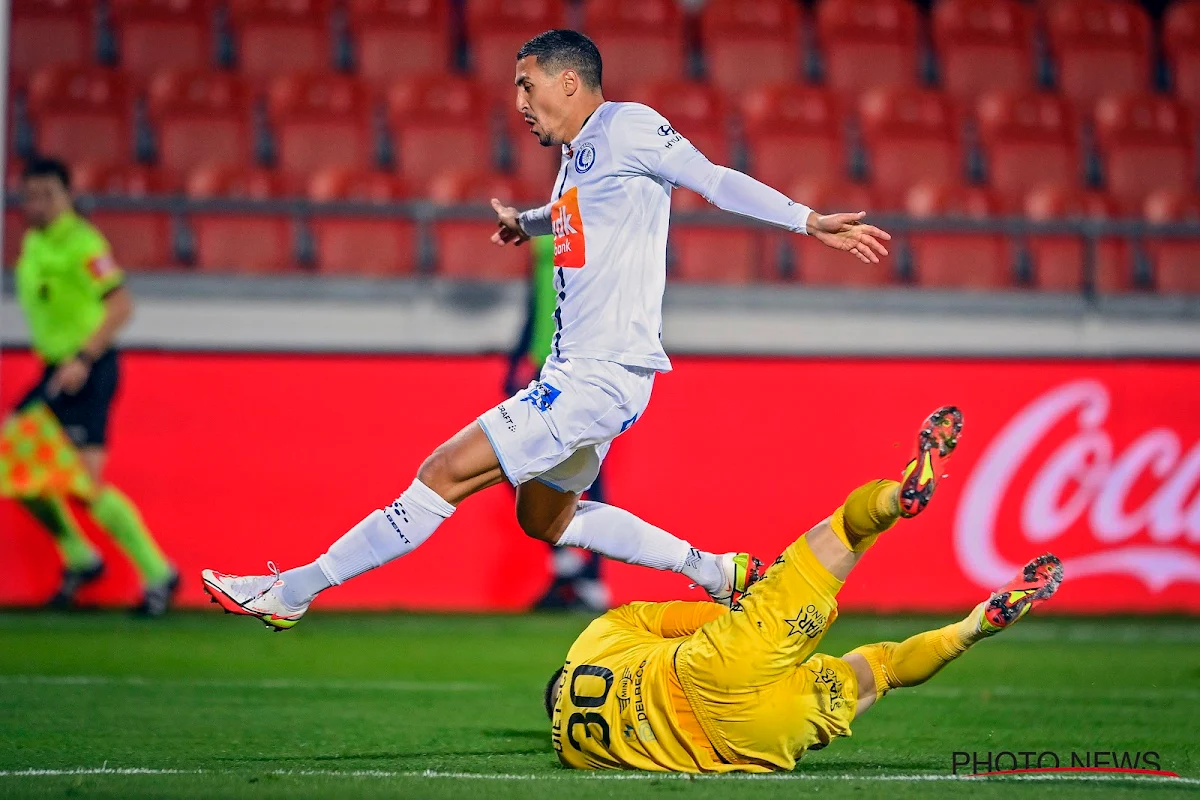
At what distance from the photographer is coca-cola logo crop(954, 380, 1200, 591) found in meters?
9.34

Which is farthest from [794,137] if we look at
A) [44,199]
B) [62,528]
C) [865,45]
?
[62,528]

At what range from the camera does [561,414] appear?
5027mm

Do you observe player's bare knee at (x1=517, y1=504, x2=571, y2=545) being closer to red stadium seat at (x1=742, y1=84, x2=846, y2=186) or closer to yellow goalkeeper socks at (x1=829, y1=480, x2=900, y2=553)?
yellow goalkeeper socks at (x1=829, y1=480, x2=900, y2=553)

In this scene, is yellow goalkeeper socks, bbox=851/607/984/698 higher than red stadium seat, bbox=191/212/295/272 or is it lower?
lower

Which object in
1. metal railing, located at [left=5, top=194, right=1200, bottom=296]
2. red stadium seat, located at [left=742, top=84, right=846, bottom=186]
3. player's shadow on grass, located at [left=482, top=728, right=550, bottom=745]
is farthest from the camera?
red stadium seat, located at [left=742, top=84, right=846, bottom=186]

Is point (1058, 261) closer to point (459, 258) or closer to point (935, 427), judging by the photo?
point (459, 258)

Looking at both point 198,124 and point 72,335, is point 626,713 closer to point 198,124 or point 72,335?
point 72,335

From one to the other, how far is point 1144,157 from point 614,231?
8.63 metres

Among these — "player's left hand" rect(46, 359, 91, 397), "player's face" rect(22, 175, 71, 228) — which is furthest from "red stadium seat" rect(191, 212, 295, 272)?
"player's left hand" rect(46, 359, 91, 397)

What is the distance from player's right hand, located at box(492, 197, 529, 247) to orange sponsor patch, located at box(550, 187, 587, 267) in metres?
0.51

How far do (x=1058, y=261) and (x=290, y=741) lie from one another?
7476 millimetres

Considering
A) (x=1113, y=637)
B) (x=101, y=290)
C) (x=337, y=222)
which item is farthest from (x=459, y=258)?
(x=1113, y=637)

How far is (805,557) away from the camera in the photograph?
14.7 feet

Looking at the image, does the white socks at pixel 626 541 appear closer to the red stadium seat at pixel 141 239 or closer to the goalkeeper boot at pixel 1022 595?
the goalkeeper boot at pixel 1022 595
